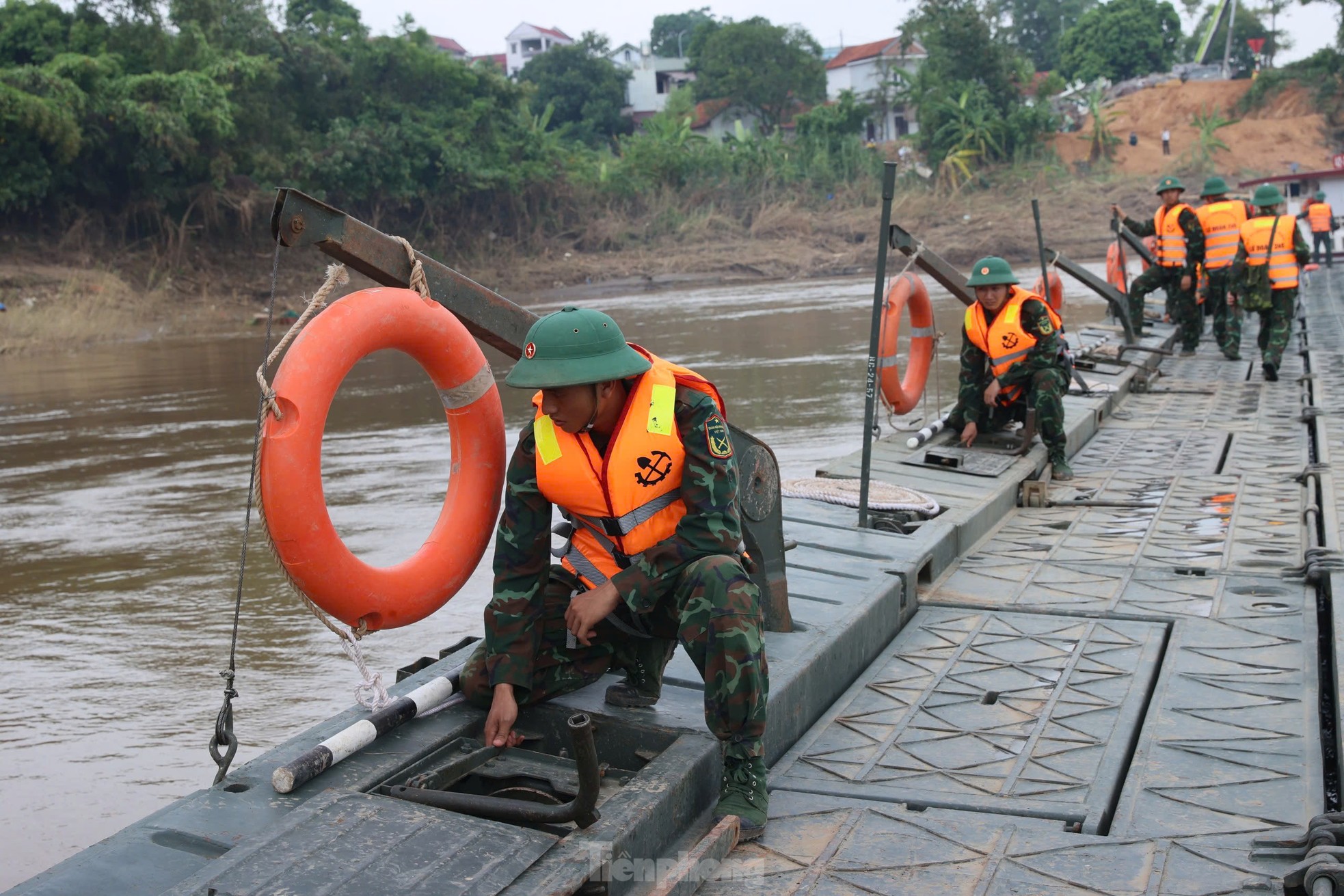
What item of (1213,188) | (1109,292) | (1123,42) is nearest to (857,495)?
(1109,292)

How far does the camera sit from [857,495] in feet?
18.7

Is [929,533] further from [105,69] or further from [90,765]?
[105,69]

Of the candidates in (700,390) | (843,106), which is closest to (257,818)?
(700,390)

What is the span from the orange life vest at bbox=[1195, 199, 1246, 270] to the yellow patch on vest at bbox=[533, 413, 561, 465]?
1004 centimetres

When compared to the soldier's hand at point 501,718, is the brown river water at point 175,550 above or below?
below

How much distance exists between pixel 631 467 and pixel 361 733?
896 millimetres

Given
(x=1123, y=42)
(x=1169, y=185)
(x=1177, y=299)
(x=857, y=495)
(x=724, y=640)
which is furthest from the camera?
(x=1123, y=42)

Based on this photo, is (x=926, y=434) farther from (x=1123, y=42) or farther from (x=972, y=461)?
(x=1123, y=42)

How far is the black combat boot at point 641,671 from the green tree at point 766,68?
49.0 meters

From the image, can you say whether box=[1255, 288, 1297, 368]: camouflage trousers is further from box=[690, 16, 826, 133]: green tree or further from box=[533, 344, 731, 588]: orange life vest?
box=[690, 16, 826, 133]: green tree

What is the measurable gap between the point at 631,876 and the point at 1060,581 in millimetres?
2921

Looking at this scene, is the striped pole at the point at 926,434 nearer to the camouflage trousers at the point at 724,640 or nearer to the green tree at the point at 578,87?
the camouflage trousers at the point at 724,640

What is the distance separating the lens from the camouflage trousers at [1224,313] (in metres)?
11.7

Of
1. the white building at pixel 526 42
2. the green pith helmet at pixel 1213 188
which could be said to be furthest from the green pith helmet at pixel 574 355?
the white building at pixel 526 42
